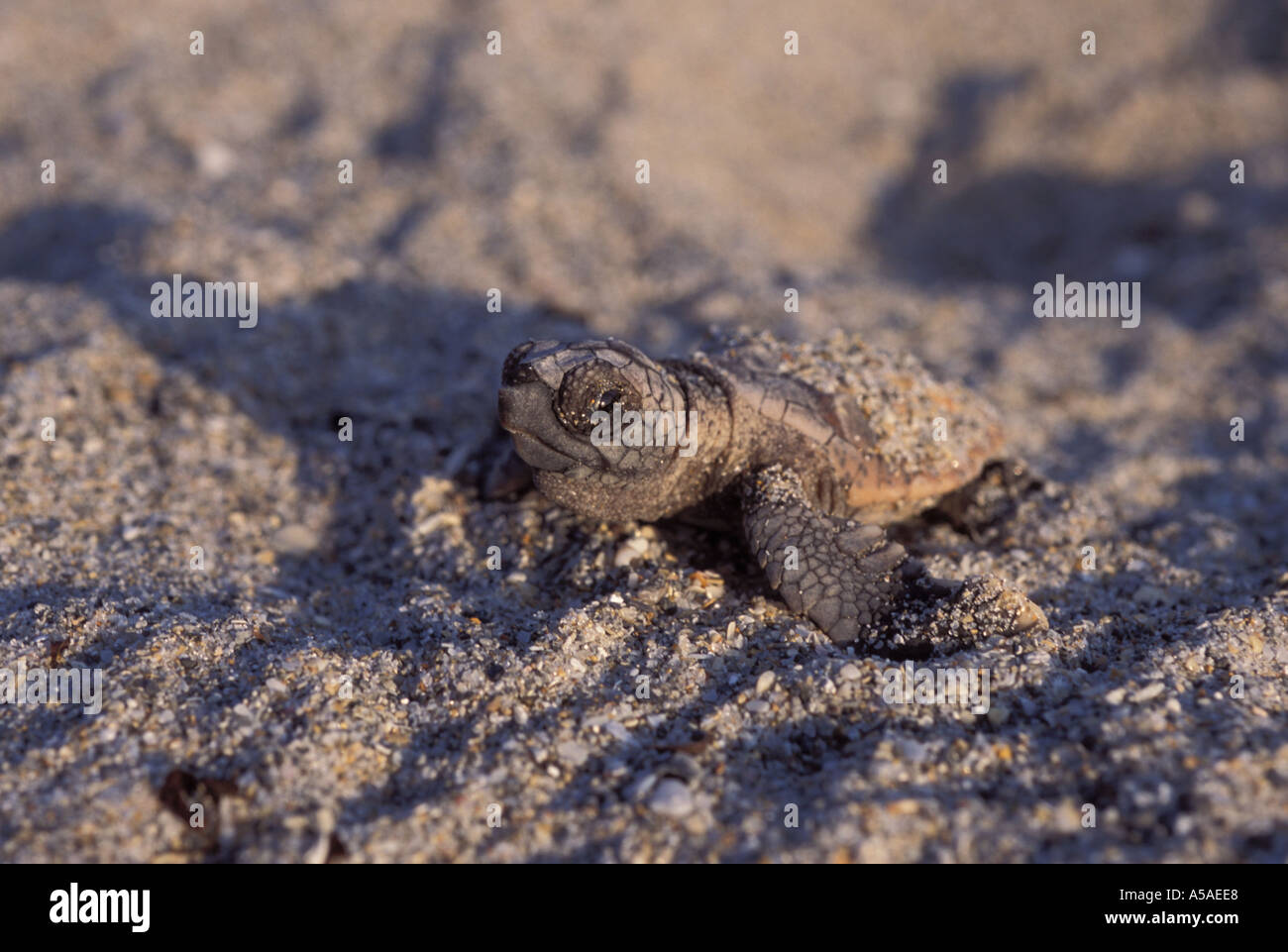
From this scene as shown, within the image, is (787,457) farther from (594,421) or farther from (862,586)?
(594,421)

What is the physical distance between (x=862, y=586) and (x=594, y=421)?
1092 millimetres

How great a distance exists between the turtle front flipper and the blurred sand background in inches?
5.0

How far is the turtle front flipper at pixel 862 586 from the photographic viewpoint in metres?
2.80

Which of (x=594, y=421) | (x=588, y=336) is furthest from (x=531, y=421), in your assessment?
(x=588, y=336)

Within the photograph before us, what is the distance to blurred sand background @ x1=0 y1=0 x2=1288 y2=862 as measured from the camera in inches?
87.8

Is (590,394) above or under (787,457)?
above

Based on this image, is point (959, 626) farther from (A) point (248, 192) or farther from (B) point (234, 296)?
(A) point (248, 192)

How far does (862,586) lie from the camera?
2.93m

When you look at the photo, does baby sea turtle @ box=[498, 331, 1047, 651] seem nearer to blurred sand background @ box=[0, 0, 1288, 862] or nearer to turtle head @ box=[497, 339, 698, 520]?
turtle head @ box=[497, 339, 698, 520]

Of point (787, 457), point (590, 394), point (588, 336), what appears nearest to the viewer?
point (590, 394)

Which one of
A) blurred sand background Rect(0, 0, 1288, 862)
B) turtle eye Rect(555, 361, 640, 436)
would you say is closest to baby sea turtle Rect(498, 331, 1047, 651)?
turtle eye Rect(555, 361, 640, 436)

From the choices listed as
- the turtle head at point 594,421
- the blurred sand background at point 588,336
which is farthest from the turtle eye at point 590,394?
the blurred sand background at point 588,336
